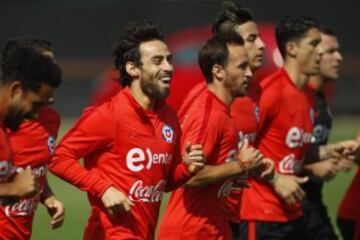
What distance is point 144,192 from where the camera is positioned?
8.54 meters

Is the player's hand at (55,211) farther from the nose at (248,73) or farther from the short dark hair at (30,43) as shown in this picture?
the nose at (248,73)

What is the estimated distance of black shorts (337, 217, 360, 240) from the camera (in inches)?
427

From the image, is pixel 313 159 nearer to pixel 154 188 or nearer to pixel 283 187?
pixel 283 187

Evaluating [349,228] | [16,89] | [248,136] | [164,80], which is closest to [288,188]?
[248,136]

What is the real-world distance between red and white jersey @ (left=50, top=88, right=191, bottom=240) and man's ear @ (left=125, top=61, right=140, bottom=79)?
0.48 feet

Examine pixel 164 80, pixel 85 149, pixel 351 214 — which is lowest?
pixel 351 214

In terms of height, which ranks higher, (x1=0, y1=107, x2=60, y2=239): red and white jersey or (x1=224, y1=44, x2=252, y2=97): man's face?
(x1=224, y1=44, x2=252, y2=97): man's face

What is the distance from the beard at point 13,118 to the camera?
7.27 m

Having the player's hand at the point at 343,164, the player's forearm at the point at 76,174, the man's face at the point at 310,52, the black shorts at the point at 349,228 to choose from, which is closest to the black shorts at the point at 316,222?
the black shorts at the point at 349,228

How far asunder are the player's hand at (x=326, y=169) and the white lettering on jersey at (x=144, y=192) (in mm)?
2466

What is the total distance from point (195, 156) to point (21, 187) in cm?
167

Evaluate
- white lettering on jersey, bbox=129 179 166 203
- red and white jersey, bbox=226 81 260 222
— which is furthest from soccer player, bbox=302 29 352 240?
white lettering on jersey, bbox=129 179 166 203

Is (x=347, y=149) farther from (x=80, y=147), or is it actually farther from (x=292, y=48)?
(x=80, y=147)

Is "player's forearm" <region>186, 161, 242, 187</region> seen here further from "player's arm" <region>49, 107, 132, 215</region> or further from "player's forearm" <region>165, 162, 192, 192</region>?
"player's arm" <region>49, 107, 132, 215</region>
